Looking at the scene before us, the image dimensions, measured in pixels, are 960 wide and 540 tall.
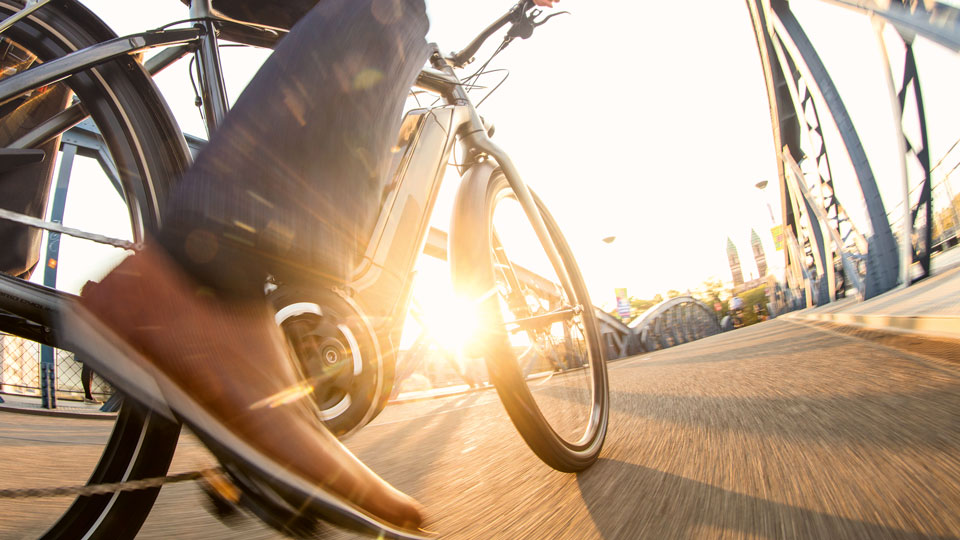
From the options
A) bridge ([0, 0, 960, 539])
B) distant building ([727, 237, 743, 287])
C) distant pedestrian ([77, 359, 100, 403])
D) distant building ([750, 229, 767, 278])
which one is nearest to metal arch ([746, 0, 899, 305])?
bridge ([0, 0, 960, 539])

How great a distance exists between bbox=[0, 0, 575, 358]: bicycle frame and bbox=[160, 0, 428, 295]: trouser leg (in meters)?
0.21

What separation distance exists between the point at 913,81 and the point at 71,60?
8521mm

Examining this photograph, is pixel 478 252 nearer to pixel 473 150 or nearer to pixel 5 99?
pixel 473 150

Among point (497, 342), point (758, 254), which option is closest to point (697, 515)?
point (497, 342)

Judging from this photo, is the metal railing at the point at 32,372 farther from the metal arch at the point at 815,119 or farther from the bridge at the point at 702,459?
the metal arch at the point at 815,119

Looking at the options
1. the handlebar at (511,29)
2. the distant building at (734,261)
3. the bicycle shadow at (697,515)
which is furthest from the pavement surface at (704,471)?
the distant building at (734,261)

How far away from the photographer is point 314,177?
25.7 inches

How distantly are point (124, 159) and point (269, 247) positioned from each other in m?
0.55

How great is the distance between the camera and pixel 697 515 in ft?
2.61

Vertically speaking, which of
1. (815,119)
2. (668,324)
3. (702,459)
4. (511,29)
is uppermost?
(815,119)

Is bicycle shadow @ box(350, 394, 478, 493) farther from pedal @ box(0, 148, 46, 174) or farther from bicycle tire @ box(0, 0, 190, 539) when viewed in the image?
pedal @ box(0, 148, 46, 174)

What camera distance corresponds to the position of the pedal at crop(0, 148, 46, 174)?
88 cm

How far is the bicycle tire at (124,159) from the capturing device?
0.73 meters

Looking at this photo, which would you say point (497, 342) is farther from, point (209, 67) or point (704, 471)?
point (209, 67)
